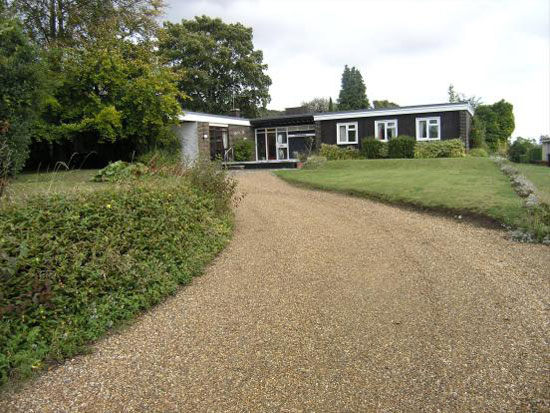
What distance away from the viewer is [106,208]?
219 inches

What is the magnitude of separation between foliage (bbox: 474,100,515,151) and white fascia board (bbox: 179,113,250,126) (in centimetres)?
1990

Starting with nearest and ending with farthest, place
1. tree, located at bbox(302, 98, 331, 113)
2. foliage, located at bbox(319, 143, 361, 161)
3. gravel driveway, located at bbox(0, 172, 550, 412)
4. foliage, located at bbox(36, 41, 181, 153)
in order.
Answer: gravel driveway, located at bbox(0, 172, 550, 412)
foliage, located at bbox(36, 41, 181, 153)
foliage, located at bbox(319, 143, 361, 161)
tree, located at bbox(302, 98, 331, 113)

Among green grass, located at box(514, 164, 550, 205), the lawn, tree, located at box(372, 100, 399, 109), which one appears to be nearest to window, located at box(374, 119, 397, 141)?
the lawn

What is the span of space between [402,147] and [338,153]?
3.59 m

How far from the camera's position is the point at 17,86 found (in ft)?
31.1

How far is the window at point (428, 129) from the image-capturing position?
25.4 metres

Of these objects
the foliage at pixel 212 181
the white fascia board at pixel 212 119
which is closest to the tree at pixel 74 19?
the white fascia board at pixel 212 119

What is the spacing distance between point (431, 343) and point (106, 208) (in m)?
3.80

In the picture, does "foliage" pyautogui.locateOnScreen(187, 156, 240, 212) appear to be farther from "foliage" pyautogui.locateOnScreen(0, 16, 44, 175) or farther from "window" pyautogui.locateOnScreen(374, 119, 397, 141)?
"window" pyautogui.locateOnScreen(374, 119, 397, 141)

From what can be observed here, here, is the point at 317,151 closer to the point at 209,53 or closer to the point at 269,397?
the point at 209,53

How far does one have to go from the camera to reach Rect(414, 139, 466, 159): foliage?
78.7 ft

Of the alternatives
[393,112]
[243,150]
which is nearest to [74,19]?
[243,150]

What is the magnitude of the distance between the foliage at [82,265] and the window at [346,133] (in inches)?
861

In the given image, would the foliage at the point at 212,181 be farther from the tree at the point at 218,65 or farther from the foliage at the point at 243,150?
the tree at the point at 218,65
